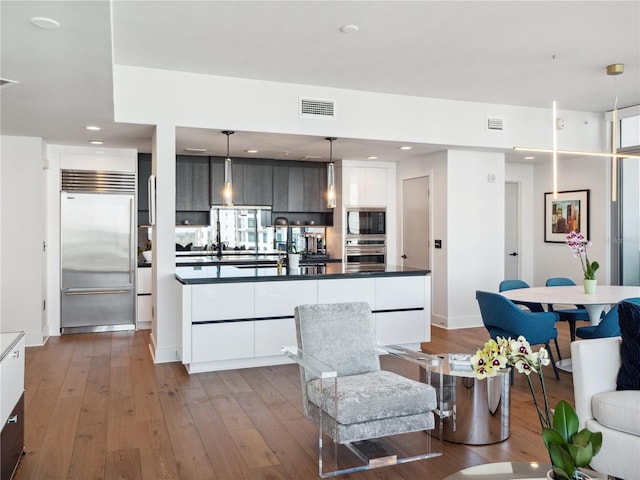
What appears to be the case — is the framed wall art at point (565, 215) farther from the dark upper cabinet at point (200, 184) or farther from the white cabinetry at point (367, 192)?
the dark upper cabinet at point (200, 184)

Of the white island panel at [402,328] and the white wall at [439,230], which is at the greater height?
the white wall at [439,230]

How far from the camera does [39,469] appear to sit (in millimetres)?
2902

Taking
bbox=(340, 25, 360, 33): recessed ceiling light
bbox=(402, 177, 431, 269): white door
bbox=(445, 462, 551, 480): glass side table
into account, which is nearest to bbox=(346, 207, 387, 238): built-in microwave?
bbox=(402, 177, 431, 269): white door

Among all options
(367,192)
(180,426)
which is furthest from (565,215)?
(180,426)

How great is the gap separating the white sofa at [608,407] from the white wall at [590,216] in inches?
199

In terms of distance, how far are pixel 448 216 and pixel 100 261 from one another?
14.7 feet

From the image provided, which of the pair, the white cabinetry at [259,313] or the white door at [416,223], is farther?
the white door at [416,223]

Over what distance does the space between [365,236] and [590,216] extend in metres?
3.21

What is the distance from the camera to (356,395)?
291 cm

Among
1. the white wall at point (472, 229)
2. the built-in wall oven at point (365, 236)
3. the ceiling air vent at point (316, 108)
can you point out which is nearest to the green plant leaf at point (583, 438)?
the ceiling air vent at point (316, 108)

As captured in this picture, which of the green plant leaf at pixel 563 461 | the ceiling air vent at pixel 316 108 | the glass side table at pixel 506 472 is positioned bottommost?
the glass side table at pixel 506 472

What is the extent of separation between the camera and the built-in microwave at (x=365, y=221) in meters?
8.22

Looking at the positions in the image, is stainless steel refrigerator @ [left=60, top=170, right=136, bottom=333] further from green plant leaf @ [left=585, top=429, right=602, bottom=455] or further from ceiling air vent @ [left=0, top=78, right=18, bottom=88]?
green plant leaf @ [left=585, top=429, right=602, bottom=455]

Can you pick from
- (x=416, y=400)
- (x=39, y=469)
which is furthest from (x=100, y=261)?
(x=416, y=400)
